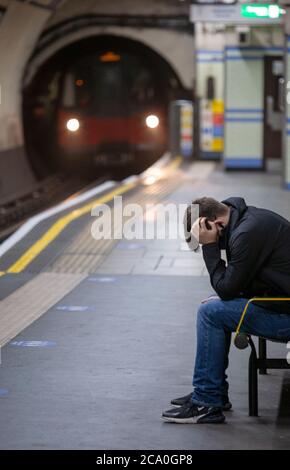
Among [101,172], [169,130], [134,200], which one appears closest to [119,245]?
[134,200]

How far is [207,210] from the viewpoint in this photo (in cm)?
596

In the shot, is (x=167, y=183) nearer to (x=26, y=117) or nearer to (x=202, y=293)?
(x=202, y=293)

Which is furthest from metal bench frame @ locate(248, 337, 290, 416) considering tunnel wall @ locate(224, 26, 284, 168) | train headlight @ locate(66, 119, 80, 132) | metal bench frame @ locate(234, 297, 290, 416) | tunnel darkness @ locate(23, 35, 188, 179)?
train headlight @ locate(66, 119, 80, 132)

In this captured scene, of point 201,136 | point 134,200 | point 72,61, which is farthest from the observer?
point 72,61

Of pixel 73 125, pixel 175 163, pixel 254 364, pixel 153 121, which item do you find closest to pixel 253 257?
pixel 254 364

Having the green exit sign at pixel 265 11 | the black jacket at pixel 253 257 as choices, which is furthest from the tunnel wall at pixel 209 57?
the black jacket at pixel 253 257

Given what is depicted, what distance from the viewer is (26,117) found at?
2898 centimetres

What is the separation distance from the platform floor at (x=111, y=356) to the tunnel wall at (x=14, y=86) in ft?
38.0

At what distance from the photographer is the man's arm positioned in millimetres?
5883

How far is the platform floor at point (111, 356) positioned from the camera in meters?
5.71
